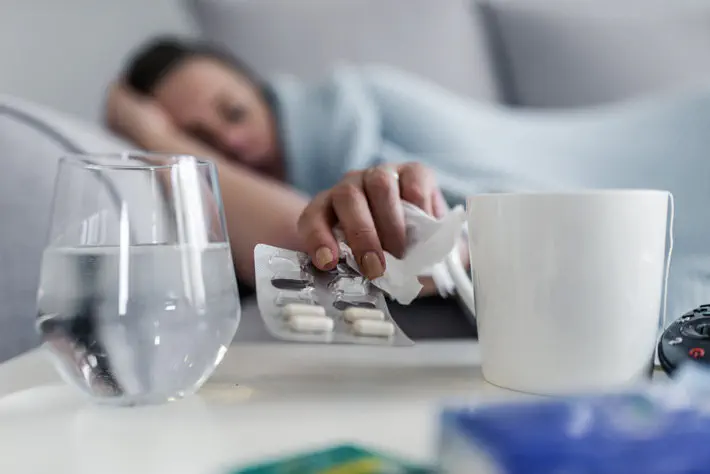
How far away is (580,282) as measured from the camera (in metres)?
A: 0.31

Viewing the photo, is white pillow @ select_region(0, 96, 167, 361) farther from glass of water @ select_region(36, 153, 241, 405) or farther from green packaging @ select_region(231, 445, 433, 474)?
green packaging @ select_region(231, 445, 433, 474)

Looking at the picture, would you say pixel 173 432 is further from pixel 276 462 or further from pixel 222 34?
pixel 222 34

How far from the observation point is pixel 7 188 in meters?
0.52

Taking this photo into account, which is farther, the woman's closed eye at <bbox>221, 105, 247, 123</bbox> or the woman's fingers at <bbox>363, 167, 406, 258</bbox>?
the woman's closed eye at <bbox>221, 105, 247, 123</bbox>

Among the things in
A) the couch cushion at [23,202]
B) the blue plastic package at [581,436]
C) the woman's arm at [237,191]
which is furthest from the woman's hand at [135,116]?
the blue plastic package at [581,436]

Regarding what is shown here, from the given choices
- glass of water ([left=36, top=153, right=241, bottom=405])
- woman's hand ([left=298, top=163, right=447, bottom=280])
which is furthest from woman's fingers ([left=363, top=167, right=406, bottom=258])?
glass of water ([left=36, top=153, right=241, bottom=405])

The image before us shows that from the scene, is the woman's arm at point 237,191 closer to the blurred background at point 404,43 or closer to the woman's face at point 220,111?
the woman's face at point 220,111

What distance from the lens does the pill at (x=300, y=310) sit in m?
0.35

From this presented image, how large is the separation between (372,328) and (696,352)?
0.16 meters

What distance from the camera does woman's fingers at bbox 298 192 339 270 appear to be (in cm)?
37

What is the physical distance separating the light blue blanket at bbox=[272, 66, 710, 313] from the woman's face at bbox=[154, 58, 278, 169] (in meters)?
0.05

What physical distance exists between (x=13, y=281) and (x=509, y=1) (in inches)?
42.6

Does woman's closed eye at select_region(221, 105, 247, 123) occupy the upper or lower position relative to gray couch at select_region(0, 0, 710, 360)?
lower

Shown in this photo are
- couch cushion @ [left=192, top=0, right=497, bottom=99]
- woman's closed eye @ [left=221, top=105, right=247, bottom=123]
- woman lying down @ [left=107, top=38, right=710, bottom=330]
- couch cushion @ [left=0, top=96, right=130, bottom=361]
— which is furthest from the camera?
couch cushion @ [left=192, top=0, right=497, bottom=99]
